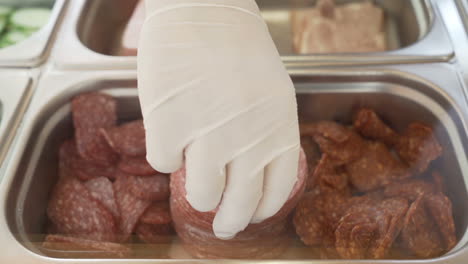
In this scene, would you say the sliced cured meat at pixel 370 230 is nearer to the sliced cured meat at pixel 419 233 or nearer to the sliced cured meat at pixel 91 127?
the sliced cured meat at pixel 419 233

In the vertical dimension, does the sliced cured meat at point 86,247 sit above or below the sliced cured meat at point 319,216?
above

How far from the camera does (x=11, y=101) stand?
1334 millimetres

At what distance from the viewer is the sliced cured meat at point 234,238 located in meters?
1.13

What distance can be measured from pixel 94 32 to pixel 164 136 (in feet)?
3.35

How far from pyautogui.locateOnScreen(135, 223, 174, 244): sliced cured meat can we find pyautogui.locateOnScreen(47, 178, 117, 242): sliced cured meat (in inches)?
2.9

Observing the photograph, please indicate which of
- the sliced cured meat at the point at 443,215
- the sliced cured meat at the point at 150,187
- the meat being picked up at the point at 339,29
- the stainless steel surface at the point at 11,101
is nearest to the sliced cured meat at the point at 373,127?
the sliced cured meat at the point at 443,215

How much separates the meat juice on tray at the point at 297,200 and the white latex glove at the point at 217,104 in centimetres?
22

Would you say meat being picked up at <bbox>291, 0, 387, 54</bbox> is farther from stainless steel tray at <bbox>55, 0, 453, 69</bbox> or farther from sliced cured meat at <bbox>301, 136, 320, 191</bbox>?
sliced cured meat at <bbox>301, 136, 320, 191</bbox>

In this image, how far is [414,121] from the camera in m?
1.46

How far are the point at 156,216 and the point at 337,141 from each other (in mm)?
611

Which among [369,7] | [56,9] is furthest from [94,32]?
[369,7]

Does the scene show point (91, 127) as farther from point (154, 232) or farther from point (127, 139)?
point (154, 232)

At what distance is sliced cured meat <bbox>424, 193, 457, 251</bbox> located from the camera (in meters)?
1.13

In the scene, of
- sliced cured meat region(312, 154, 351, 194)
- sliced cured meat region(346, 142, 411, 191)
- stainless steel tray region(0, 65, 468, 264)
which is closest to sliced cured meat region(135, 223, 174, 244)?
stainless steel tray region(0, 65, 468, 264)
